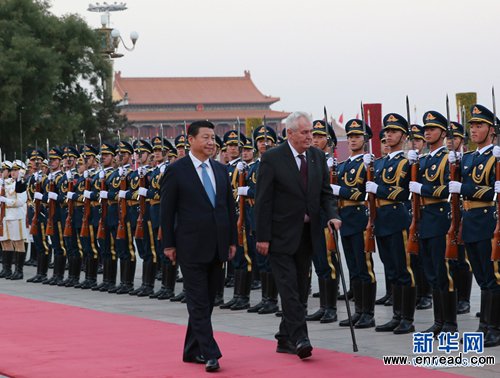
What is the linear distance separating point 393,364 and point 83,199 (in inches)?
301

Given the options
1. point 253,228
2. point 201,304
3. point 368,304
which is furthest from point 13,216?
point 201,304

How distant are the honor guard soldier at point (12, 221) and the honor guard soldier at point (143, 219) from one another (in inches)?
139

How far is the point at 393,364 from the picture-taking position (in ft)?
27.1

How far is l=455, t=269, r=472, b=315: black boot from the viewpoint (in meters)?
11.4

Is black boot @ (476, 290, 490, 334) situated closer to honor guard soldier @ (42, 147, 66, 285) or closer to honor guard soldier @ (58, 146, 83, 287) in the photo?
honor guard soldier @ (58, 146, 83, 287)

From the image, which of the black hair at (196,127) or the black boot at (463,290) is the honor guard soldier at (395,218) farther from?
Answer: the black hair at (196,127)

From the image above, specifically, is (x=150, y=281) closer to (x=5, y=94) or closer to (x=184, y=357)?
(x=184, y=357)

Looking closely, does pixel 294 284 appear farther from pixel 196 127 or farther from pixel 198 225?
pixel 196 127

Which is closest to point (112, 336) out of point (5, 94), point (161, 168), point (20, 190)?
point (161, 168)

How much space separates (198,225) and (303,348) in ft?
3.80

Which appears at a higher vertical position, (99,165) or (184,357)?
(99,165)

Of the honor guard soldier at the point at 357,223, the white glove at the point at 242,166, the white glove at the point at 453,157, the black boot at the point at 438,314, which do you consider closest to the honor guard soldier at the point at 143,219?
the white glove at the point at 242,166

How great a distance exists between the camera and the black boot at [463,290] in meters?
11.4

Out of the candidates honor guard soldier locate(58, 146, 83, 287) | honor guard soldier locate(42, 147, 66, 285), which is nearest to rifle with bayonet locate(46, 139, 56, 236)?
honor guard soldier locate(42, 147, 66, 285)
